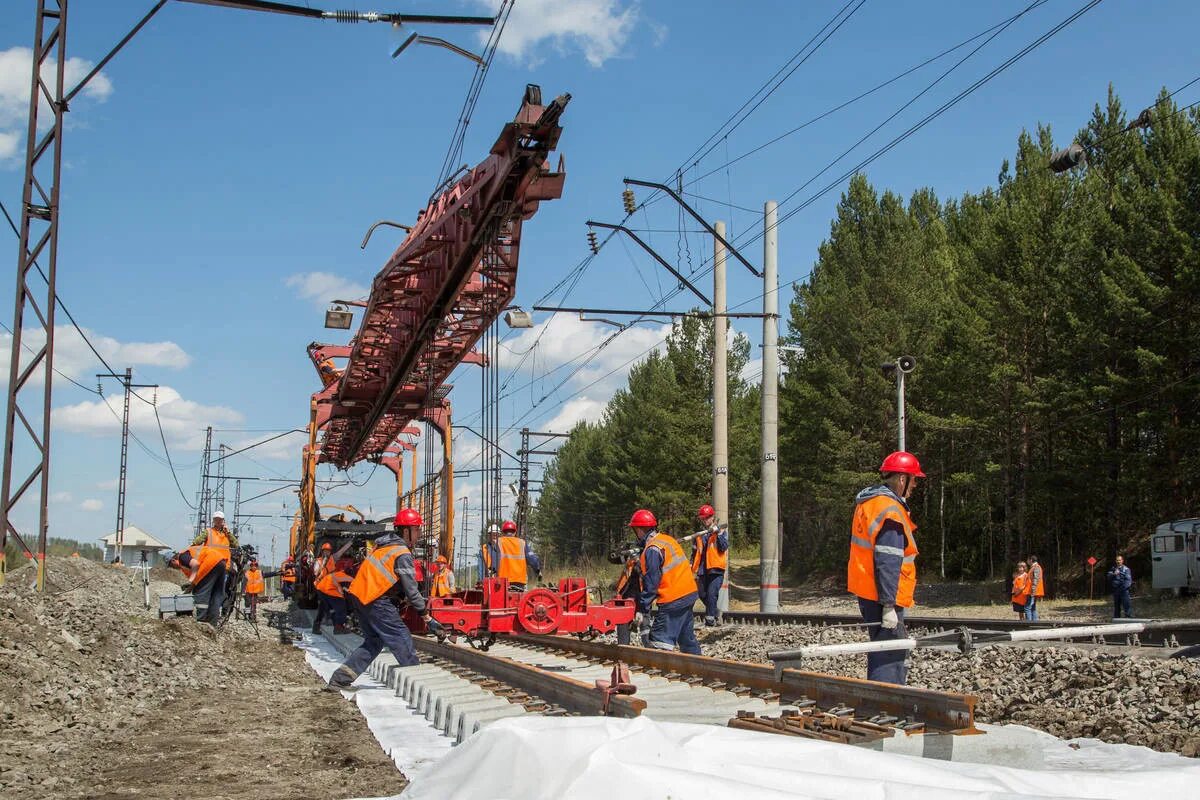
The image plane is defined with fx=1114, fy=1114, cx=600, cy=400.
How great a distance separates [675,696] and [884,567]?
204cm

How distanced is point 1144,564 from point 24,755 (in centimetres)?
3232

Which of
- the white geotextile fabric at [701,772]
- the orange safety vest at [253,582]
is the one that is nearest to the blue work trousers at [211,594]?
the orange safety vest at [253,582]

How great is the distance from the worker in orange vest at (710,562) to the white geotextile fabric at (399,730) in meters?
7.02

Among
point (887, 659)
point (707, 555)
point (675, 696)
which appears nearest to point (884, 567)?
point (887, 659)

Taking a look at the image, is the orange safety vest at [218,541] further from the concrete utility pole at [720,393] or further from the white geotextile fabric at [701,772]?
the white geotextile fabric at [701,772]

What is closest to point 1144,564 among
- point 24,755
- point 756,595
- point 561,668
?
point 756,595

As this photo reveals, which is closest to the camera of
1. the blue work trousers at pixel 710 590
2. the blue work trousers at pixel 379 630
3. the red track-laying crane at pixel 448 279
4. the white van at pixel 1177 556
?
the blue work trousers at pixel 379 630

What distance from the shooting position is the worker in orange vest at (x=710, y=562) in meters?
17.2

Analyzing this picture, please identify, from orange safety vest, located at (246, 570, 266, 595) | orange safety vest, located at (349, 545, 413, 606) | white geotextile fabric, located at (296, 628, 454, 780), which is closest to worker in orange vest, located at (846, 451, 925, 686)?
white geotextile fabric, located at (296, 628, 454, 780)

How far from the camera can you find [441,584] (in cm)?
1848

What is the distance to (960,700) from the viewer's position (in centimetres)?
512

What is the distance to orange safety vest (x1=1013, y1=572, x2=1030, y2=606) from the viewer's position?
71.3 ft

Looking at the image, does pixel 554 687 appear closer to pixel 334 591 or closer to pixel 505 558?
pixel 505 558

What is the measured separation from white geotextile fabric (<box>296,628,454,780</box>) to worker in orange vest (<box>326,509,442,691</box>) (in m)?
0.30
